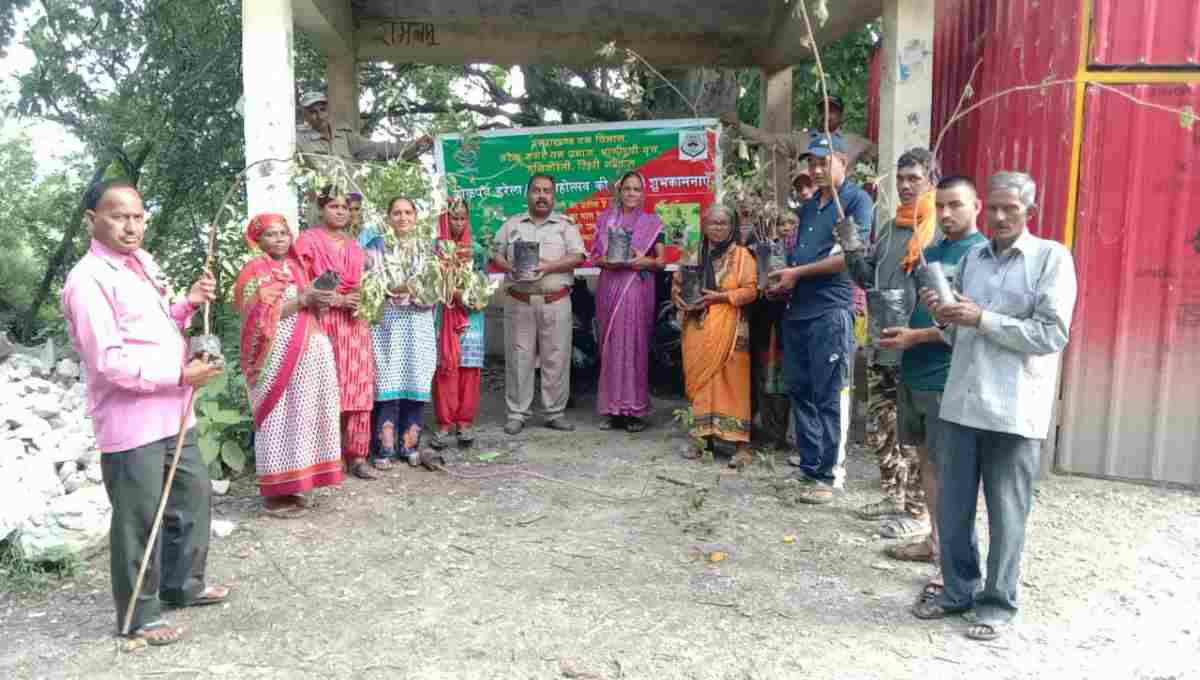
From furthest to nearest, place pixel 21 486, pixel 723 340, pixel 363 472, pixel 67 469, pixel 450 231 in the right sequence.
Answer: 1. pixel 450 231
2. pixel 723 340
3. pixel 363 472
4. pixel 67 469
5. pixel 21 486

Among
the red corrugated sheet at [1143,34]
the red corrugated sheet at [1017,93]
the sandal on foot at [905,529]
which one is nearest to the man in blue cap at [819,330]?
the sandal on foot at [905,529]

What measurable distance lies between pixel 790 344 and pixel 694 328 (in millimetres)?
947

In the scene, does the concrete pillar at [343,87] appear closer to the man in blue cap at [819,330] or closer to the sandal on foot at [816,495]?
the man in blue cap at [819,330]

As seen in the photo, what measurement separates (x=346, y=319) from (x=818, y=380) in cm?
274

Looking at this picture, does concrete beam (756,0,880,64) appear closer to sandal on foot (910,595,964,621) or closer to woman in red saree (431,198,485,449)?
woman in red saree (431,198,485,449)

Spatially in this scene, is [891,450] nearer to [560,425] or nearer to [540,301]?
[560,425]

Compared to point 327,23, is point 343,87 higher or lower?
lower

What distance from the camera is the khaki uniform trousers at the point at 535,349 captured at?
6.62 meters

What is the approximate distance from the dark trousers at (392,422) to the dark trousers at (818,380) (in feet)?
7.85

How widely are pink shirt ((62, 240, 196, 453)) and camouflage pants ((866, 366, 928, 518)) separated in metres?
3.26

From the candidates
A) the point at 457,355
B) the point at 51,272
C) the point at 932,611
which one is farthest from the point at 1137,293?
the point at 51,272

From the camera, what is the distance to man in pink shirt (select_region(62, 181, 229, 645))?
9.73 ft

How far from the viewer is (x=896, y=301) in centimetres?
351

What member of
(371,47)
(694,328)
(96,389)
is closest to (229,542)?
(96,389)
